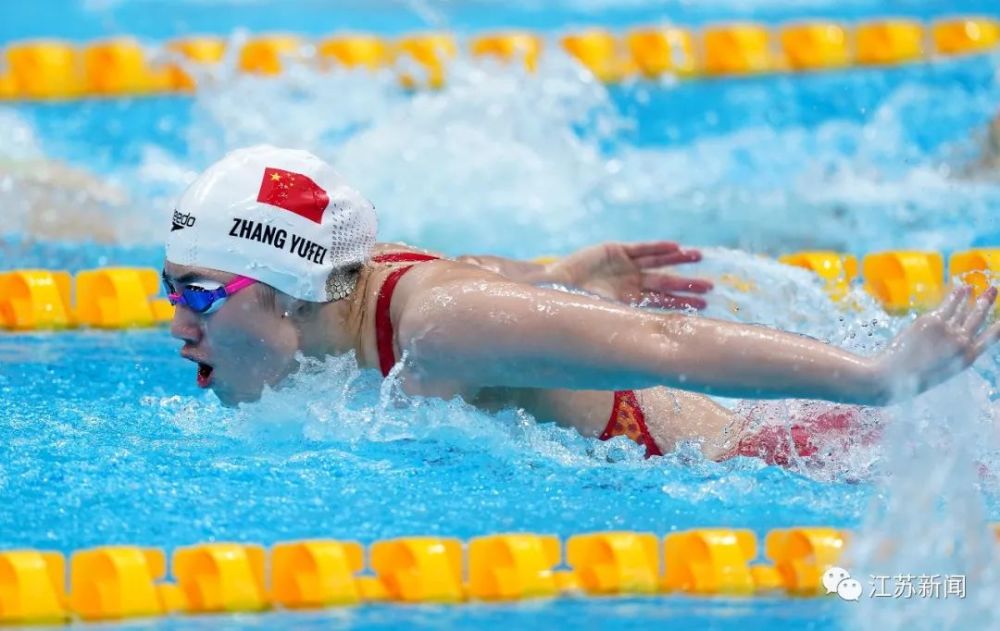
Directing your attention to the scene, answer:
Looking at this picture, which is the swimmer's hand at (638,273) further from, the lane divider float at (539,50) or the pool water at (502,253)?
the lane divider float at (539,50)

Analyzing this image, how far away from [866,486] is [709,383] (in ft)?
2.06

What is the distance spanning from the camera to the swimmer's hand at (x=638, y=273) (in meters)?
3.54

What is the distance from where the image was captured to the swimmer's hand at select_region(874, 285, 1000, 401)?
2432mm

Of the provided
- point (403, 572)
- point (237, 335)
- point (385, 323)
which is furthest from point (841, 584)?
point (237, 335)

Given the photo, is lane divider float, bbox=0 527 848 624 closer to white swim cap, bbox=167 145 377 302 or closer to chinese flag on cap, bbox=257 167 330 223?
white swim cap, bbox=167 145 377 302

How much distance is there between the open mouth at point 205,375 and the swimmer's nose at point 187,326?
0.24ft

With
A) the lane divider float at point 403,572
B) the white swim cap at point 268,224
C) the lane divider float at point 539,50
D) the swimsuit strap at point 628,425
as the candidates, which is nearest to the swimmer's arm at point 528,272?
the swimsuit strap at point 628,425

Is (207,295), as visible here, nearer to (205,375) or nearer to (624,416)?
(205,375)

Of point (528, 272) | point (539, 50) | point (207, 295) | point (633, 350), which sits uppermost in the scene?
point (539, 50)

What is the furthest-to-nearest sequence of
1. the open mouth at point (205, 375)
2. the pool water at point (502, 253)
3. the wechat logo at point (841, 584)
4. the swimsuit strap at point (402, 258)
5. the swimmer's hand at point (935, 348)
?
the swimsuit strap at point (402, 258), the open mouth at point (205, 375), the pool water at point (502, 253), the wechat logo at point (841, 584), the swimmer's hand at point (935, 348)

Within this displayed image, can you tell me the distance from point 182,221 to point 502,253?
8.07ft

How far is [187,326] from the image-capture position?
2.84 m

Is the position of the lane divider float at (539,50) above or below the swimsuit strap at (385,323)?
above

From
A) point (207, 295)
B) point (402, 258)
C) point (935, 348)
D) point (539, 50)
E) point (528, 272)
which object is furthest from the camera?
point (539, 50)
